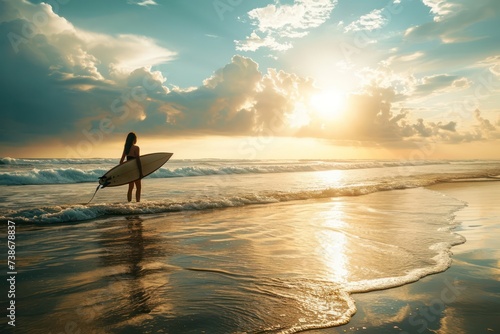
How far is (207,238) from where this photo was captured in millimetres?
6629

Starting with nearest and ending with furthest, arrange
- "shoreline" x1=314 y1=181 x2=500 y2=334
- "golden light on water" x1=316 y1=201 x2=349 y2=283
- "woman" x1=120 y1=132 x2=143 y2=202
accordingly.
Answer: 1. "shoreline" x1=314 y1=181 x2=500 y2=334
2. "golden light on water" x1=316 y1=201 x2=349 y2=283
3. "woman" x1=120 y1=132 x2=143 y2=202

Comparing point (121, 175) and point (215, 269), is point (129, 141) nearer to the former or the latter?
point (121, 175)

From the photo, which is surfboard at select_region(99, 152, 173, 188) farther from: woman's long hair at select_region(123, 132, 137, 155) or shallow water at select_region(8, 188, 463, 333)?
shallow water at select_region(8, 188, 463, 333)

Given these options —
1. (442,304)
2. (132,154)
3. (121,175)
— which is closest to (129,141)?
(132,154)

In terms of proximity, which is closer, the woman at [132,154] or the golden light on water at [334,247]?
the golden light on water at [334,247]

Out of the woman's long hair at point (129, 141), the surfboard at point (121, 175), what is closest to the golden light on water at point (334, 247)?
the surfboard at point (121, 175)

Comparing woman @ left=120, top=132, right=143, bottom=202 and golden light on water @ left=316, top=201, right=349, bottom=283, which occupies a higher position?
woman @ left=120, top=132, right=143, bottom=202

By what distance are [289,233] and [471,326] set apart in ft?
14.0

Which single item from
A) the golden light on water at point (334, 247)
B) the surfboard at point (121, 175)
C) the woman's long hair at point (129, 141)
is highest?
the woman's long hair at point (129, 141)

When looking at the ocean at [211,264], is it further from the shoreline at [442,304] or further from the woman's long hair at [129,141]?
the woman's long hair at [129,141]

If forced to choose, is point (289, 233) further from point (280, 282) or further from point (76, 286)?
point (76, 286)

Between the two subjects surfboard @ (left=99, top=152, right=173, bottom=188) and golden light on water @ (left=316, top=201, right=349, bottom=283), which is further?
surfboard @ (left=99, top=152, right=173, bottom=188)

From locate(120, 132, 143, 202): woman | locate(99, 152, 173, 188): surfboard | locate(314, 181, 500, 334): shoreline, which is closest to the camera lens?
locate(314, 181, 500, 334): shoreline

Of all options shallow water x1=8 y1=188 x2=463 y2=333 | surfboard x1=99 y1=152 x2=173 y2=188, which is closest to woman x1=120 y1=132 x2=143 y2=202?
surfboard x1=99 y1=152 x2=173 y2=188
